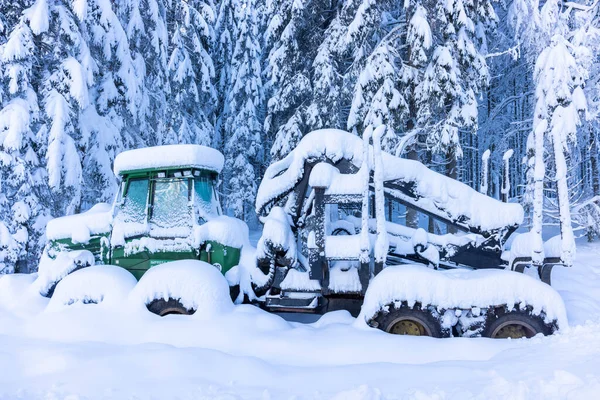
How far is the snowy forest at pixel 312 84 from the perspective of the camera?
10820 millimetres

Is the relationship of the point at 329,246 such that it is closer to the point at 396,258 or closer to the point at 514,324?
the point at 396,258

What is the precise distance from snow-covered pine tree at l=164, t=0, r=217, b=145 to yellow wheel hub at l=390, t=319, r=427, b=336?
47.9ft

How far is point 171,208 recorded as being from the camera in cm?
604

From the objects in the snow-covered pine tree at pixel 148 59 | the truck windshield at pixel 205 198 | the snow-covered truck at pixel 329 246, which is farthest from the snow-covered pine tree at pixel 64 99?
the truck windshield at pixel 205 198

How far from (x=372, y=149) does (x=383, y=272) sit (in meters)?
1.76

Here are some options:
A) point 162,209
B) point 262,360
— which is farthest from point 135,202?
point 262,360

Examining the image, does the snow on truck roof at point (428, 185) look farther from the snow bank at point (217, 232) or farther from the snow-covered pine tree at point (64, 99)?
the snow-covered pine tree at point (64, 99)

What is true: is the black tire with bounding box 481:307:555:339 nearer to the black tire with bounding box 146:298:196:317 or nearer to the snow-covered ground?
the snow-covered ground

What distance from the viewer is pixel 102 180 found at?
492 inches

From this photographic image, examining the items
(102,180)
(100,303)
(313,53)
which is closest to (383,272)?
(100,303)

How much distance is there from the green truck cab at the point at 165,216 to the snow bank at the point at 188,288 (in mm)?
573

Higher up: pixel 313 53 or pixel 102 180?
pixel 313 53

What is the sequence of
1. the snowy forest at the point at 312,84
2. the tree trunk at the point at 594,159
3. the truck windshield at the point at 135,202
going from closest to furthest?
the truck windshield at the point at 135,202, the snowy forest at the point at 312,84, the tree trunk at the point at 594,159

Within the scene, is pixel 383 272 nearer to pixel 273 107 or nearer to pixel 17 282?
pixel 17 282
